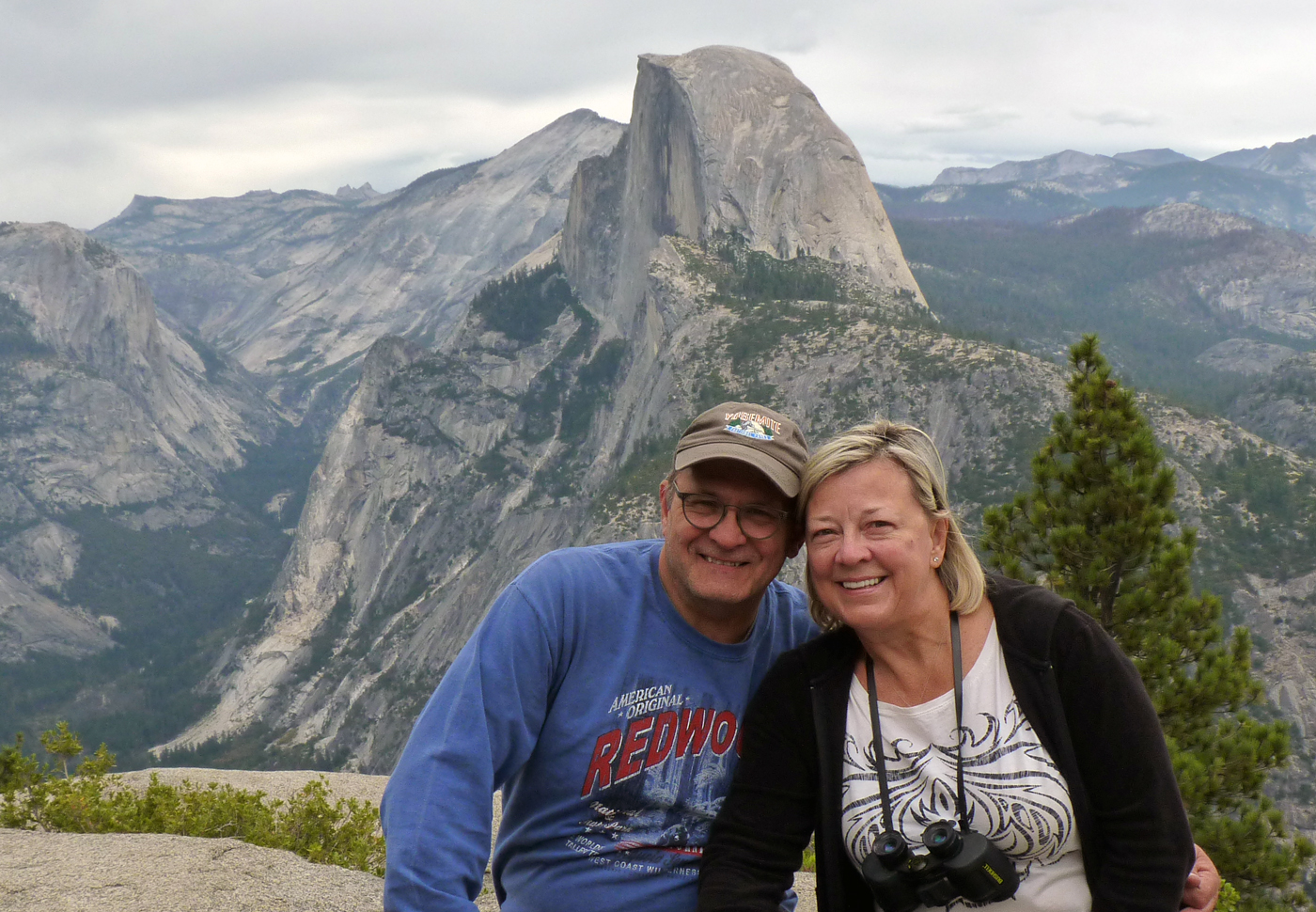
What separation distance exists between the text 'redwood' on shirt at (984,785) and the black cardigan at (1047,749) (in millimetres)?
60

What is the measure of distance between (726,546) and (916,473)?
3.14ft

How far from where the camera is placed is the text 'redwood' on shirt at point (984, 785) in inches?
173

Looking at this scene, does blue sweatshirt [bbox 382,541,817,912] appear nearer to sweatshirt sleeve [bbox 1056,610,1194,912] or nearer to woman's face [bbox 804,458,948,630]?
woman's face [bbox 804,458,948,630]

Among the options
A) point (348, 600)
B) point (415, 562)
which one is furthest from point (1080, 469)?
point (348, 600)

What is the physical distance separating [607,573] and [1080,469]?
9.94 meters

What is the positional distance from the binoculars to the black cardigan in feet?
0.92

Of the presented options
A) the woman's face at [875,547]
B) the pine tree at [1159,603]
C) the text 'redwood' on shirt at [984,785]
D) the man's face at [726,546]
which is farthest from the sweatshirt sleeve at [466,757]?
the pine tree at [1159,603]

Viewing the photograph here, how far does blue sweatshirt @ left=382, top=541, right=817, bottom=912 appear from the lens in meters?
4.78

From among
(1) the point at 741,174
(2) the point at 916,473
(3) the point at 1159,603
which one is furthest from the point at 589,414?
(2) the point at 916,473

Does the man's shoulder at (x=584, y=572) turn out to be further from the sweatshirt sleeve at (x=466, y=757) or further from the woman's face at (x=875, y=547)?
the woman's face at (x=875, y=547)

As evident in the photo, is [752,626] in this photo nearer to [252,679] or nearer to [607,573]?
[607,573]

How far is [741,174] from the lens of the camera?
5226 inches

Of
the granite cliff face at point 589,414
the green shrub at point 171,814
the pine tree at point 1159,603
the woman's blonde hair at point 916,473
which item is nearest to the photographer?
the woman's blonde hair at point 916,473

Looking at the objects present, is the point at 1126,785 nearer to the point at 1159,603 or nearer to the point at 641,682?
the point at 641,682
